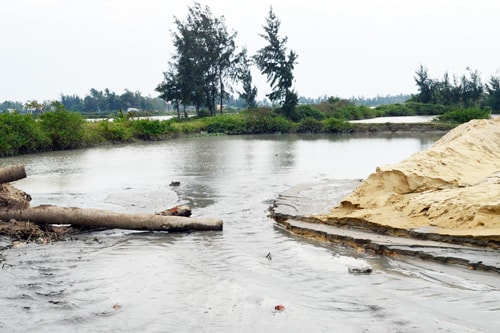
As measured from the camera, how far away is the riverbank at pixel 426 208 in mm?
6508

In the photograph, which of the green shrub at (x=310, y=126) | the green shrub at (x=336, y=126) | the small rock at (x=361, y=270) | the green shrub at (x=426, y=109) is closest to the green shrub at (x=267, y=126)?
the green shrub at (x=310, y=126)

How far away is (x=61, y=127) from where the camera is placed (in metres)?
29.9

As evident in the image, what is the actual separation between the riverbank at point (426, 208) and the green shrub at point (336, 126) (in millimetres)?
33393

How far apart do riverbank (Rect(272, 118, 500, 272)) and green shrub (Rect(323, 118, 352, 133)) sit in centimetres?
3339

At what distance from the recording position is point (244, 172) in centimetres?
1780

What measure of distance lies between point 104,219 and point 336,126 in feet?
122

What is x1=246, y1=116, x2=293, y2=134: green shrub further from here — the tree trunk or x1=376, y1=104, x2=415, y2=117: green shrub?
the tree trunk

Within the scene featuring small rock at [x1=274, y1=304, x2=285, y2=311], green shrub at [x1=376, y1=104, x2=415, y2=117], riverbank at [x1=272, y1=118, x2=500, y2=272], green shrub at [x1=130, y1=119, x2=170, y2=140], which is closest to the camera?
small rock at [x1=274, y1=304, x2=285, y2=311]

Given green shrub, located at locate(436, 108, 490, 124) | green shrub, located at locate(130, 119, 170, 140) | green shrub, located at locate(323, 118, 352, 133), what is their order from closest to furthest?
green shrub, located at locate(130, 119, 170, 140)
green shrub, located at locate(436, 108, 490, 124)
green shrub, located at locate(323, 118, 352, 133)

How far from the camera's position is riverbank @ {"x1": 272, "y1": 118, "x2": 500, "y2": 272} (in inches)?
256

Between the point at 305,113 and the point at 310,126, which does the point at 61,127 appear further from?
the point at 305,113

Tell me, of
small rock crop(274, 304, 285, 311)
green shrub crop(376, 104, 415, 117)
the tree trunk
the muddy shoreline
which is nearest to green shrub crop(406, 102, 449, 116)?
green shrub crop(376, 104, 415, 117)

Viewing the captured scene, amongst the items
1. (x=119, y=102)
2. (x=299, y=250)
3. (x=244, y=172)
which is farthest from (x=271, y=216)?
(x=119, y=102)

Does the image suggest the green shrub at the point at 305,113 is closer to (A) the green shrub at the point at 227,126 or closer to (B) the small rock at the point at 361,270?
(A) the green shrub at the point at 227,126
